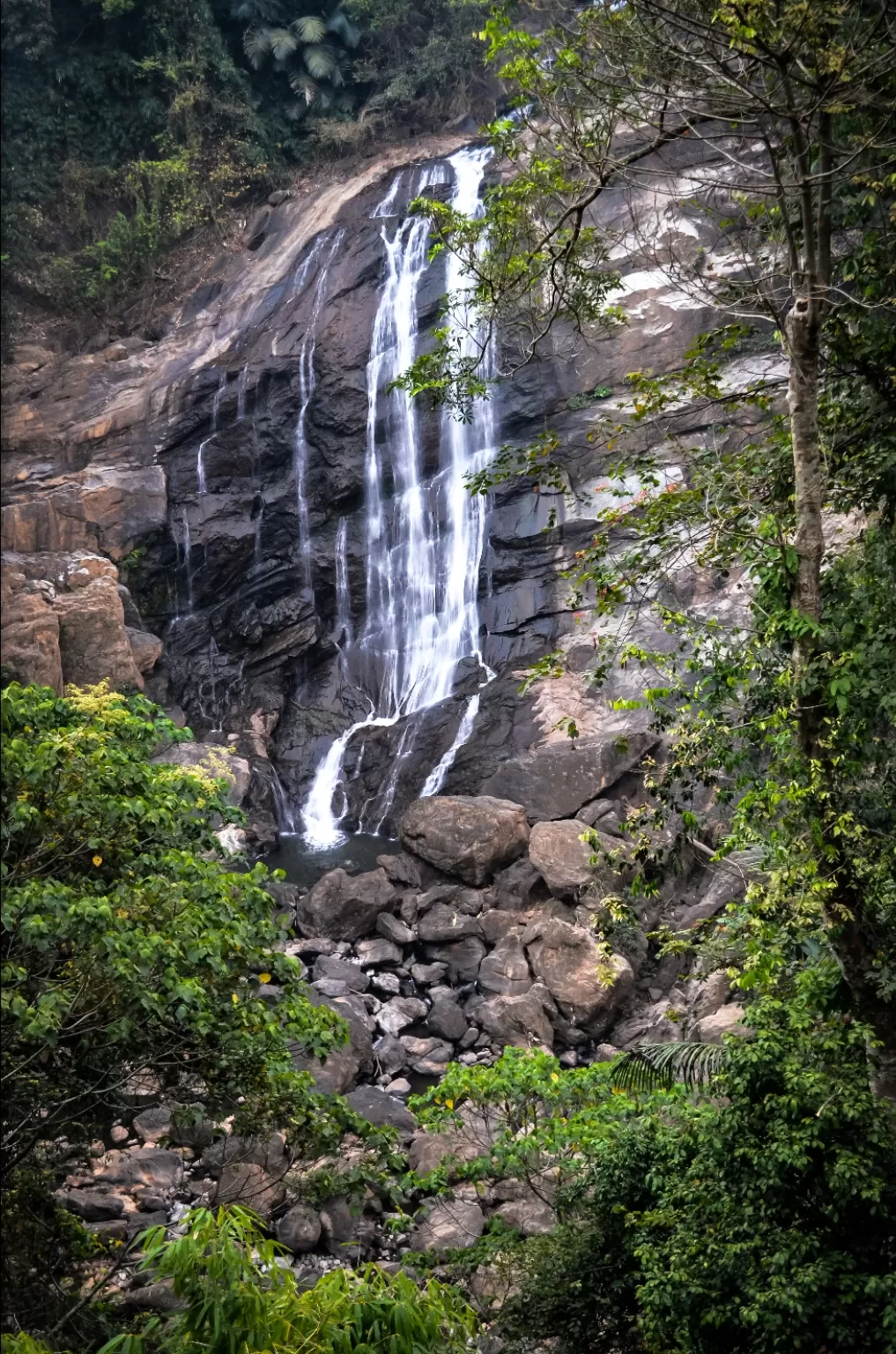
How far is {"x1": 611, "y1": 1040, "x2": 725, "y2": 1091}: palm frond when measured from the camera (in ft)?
25.0

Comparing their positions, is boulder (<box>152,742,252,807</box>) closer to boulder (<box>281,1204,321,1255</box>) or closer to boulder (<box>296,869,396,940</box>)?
boulder (<box>296,869,396,940</box>)

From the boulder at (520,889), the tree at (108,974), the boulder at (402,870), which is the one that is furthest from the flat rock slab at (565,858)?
the tree at (108,974)

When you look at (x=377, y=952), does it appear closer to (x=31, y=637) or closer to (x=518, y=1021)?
(x=518, y=1021)

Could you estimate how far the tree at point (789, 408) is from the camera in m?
5.35

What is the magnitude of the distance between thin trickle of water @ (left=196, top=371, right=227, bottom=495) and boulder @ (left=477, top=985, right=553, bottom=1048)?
13779 millimetres

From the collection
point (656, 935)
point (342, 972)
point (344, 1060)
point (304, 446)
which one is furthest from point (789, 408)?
point (304, 446)

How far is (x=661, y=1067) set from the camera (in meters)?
7.86

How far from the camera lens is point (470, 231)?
22.5 ft

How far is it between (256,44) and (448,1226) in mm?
28149

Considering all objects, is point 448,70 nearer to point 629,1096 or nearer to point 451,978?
point 451,978

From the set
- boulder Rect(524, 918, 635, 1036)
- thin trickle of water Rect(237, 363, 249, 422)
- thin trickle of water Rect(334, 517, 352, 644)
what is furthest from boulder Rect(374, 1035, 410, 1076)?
thin trickle of water Rect(237, 363, 249, 422)

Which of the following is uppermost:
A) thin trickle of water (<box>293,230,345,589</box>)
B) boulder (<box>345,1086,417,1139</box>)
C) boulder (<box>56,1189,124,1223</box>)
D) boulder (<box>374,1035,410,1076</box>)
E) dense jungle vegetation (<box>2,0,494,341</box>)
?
dense jungle vegetation (<box>2,0,494,341</box>)

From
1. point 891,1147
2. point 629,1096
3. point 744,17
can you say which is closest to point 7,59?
point 744,17

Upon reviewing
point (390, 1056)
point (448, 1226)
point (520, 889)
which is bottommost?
point (390, 1056)
